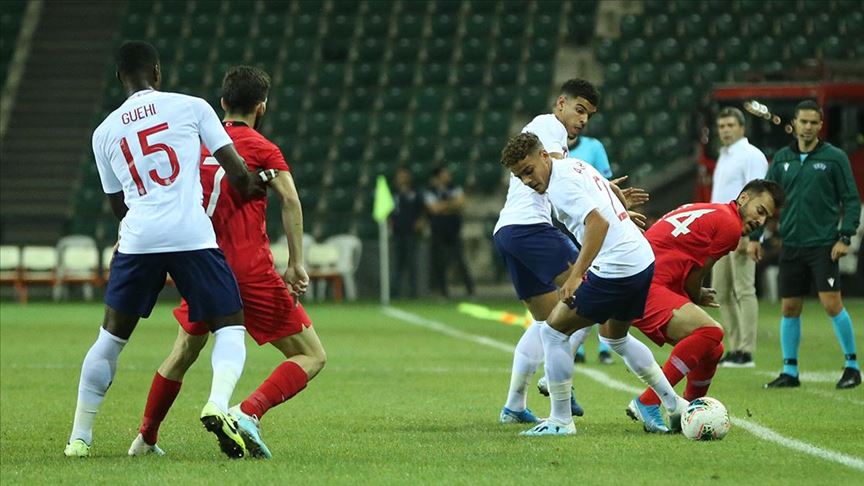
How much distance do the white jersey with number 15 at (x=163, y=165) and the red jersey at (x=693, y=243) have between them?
2.99 metres

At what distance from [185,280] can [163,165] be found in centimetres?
55

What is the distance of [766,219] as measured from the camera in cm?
903

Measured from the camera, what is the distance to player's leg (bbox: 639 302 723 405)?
28.1ft

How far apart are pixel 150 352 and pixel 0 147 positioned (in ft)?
58.3

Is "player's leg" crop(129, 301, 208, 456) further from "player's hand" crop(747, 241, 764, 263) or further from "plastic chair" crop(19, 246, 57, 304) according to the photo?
"plastic chair" crop(19, 246, 57, 304)

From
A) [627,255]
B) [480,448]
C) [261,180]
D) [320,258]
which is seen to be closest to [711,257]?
[627,255]

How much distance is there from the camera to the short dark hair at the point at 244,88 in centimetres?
740

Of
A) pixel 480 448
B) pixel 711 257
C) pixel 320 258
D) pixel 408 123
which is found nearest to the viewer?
pixel 480 448

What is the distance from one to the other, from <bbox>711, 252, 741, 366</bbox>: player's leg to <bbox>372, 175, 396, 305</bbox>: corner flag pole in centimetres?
1292

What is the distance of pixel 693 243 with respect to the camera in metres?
8.95

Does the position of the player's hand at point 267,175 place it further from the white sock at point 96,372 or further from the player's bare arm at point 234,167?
the white sock at point 96,372

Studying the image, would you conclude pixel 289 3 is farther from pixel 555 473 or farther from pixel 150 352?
pixel 555 473

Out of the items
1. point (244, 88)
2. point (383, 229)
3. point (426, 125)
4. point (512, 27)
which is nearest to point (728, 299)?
point (244, 88)

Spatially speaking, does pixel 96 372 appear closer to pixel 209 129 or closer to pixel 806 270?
pixel 209 129
